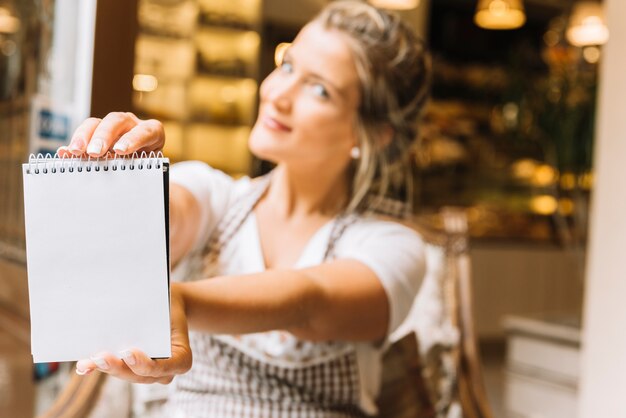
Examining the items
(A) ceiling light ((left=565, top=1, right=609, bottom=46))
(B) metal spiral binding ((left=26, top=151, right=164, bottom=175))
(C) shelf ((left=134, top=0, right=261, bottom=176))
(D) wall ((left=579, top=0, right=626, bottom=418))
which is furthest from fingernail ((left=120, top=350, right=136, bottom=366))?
(C) shelf ((left=134, top=0, right=261, bottom=176))

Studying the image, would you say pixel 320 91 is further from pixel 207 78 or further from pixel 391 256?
pixel 207 78

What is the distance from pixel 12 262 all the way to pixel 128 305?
3.87 feet

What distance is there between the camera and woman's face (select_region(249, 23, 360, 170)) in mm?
1000

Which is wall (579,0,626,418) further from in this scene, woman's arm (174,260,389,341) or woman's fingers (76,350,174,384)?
woman's fingers (76,350,174,384)

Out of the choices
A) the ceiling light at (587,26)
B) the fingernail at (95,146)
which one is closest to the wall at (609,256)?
the fingernail at (95,146)

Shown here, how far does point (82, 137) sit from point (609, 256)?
1092 mm

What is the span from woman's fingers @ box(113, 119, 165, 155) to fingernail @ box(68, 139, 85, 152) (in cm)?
2

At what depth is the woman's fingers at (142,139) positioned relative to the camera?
1.86 ft

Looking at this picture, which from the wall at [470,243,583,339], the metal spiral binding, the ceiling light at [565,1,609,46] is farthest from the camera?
the wall at [470,243,583,339]

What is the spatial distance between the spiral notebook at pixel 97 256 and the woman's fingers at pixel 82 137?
15mm

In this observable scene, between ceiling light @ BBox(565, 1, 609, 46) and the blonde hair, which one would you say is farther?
ceiling light @ BBox(565, 1, 609, 46)

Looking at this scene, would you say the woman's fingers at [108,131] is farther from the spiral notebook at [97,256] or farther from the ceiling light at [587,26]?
the ceiling light at [587,26]

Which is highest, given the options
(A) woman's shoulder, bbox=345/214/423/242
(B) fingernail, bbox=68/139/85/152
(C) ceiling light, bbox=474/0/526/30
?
(C) ceiling light, bbox=474/0/526/30

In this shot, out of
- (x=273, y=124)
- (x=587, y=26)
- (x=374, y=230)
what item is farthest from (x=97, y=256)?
(x=587, y=26)
